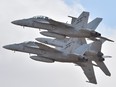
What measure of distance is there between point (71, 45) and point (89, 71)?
226 inches

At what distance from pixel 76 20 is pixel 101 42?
254 inches

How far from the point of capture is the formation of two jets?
8669 centimetres

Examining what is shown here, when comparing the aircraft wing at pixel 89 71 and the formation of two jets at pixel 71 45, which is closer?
the formation of two jets at pixel 71 45

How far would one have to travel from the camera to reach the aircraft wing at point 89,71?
97.0m

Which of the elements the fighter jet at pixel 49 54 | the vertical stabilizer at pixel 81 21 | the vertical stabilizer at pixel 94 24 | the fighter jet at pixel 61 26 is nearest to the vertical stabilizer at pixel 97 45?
the fighter jet at pixel 49 54

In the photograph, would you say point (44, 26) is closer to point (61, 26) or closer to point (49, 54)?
point (61, 26)

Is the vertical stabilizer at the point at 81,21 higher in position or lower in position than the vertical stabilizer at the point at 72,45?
higher

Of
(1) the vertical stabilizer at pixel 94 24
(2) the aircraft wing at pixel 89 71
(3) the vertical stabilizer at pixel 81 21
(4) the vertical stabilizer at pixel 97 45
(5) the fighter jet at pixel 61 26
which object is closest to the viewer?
(5) the fighter jet at pixel 61 26

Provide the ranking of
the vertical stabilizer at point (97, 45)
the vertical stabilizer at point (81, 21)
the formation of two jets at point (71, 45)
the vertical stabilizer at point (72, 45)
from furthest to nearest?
the vertical stabilizer at point (72, 45)
the vertical stabilizer at point (97, 45)
the vertical stabilizer at point (81, 21)
the formation of two jets at point (71, 45)

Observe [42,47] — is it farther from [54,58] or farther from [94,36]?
[94,36]

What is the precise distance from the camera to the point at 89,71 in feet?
321

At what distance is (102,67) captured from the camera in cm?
9425

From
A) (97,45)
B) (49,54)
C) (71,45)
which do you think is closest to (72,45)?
(71,45)

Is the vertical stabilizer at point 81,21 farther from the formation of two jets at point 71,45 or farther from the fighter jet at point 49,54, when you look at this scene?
the fighter jet at point 49,54
